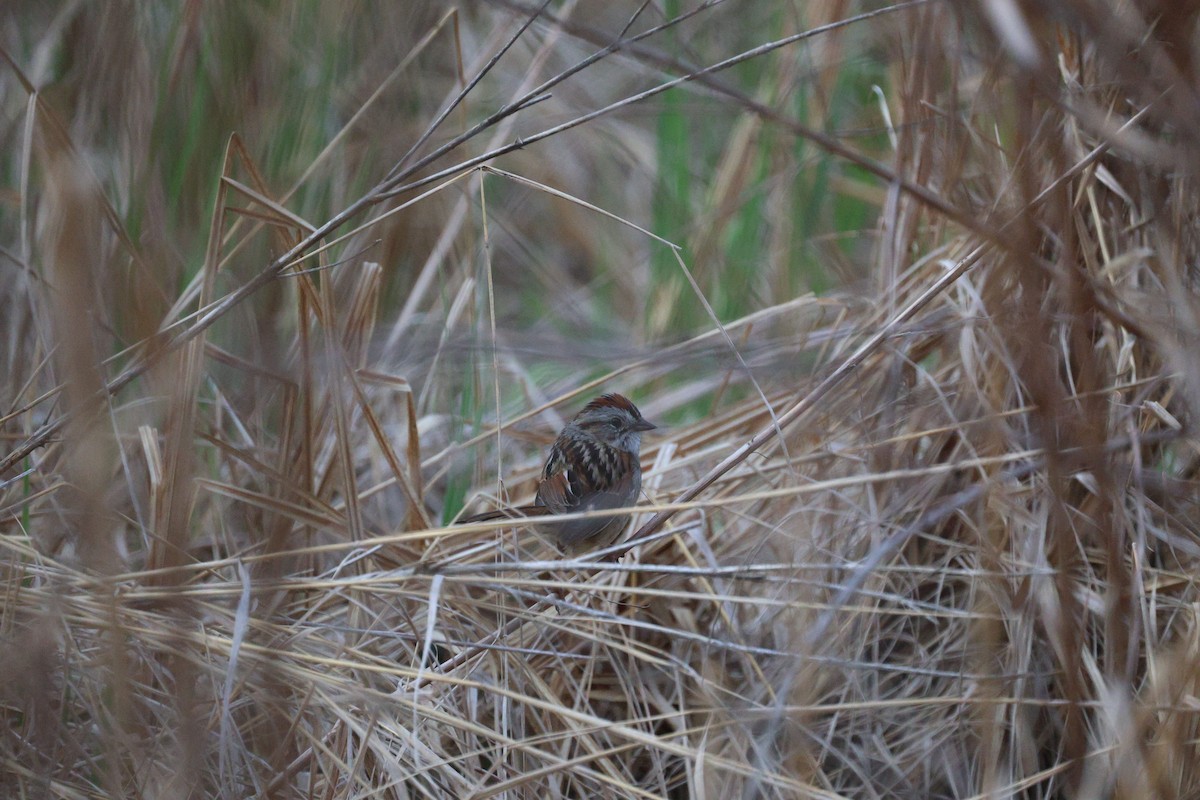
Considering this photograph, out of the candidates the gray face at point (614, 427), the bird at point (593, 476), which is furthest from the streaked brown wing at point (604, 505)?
the gray face at point (614, 427)

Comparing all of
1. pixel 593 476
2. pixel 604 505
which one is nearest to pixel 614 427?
pixel 593 476

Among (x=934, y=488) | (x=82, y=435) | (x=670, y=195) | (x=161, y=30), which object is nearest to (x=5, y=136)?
(x=161, y=30)

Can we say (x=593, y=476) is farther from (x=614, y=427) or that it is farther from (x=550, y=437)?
(x=550, y=437)

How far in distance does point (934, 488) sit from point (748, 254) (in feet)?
5.06

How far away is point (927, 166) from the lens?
2541mm

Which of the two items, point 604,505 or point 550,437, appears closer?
point 604,505

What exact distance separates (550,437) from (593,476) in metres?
0.49

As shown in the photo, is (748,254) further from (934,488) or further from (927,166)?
(934,488)

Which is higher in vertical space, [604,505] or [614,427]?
[614,427]

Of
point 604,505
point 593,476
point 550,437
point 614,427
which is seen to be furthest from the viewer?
point 550,437

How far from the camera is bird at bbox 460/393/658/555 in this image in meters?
2.45

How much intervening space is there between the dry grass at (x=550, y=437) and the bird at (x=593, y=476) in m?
0.10

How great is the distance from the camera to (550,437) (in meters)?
3.06

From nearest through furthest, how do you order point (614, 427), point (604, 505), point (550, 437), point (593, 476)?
point (604, 505), point (593, 476), point (614, 427), point (550, 437)
